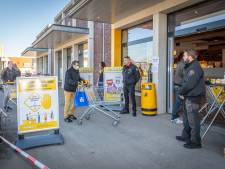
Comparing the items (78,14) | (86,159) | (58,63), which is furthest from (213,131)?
(58,63)

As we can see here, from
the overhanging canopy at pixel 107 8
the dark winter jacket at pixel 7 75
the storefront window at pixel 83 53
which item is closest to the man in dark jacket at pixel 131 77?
→ the overhanging canopy at pixel 107 8

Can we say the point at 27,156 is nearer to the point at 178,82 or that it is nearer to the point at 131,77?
the point at 178,82

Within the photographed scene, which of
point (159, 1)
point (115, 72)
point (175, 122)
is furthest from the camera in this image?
point (115, 72)

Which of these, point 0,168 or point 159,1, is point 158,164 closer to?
point 0,168

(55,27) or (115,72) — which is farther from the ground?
(55,27)

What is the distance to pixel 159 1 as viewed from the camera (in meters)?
8.50

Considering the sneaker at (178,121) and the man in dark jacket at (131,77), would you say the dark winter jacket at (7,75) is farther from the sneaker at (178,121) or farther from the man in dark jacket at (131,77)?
the sneaker at (178,121)

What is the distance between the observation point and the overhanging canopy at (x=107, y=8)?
8789mm

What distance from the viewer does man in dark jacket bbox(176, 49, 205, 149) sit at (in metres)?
5.02

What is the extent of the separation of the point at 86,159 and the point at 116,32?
800 centimetres

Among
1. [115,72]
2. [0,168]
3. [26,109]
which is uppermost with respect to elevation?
[115,72]

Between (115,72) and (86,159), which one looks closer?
(86,159)

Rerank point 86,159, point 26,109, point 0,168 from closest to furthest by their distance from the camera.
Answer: point 0,168 < point 86,159 < point 26,109

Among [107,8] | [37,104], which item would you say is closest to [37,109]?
[37,104]
